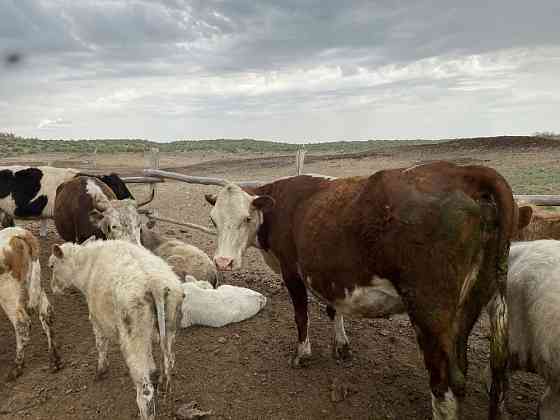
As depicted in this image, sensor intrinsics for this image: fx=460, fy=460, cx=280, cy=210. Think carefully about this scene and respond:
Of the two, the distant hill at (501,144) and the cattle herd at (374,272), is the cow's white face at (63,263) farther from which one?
the distant hill at (501,144)

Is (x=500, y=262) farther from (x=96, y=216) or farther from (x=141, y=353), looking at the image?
(x=96, y=216)

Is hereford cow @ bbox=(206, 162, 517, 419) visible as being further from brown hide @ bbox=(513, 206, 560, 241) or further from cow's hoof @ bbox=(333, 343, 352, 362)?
brown hide @ bbox=(513, 206, 560, 241)

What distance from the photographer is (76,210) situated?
7.04 m

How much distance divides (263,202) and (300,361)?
5.50 ft

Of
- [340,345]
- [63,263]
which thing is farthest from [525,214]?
[63,263]

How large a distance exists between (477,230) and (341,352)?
238 centimetres

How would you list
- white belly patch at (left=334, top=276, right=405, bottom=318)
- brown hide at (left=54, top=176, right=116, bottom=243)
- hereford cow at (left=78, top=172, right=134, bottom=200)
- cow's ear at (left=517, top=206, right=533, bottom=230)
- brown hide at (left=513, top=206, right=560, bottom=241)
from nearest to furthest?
white belly patch at (left=334, top=276, right=405, bottom=318) < cow's ear at (left=517, top=206, right=533, bottom=230) < brown hide at (left=513, top=206, right=560, bottom=241) < brown hide at (left=54, top=176, right=116, bottom=243) < hereford cow at (left=78, top=172, right=134, bottom=200)

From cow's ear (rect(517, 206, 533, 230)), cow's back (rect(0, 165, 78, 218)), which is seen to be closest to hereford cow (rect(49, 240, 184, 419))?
cow's ear (rect(517, 206, 533, 230))

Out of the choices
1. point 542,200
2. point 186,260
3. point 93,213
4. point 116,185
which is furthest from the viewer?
point 116,185

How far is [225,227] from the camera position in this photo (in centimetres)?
468

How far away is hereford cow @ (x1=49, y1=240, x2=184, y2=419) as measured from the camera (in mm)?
3605

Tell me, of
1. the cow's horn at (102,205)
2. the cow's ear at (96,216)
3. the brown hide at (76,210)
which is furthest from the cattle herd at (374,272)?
the brown hide at (76,210)

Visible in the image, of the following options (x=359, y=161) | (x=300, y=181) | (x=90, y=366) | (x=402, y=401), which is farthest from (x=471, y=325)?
(x=359, y=161)

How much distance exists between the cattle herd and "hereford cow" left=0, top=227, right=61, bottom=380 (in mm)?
11
